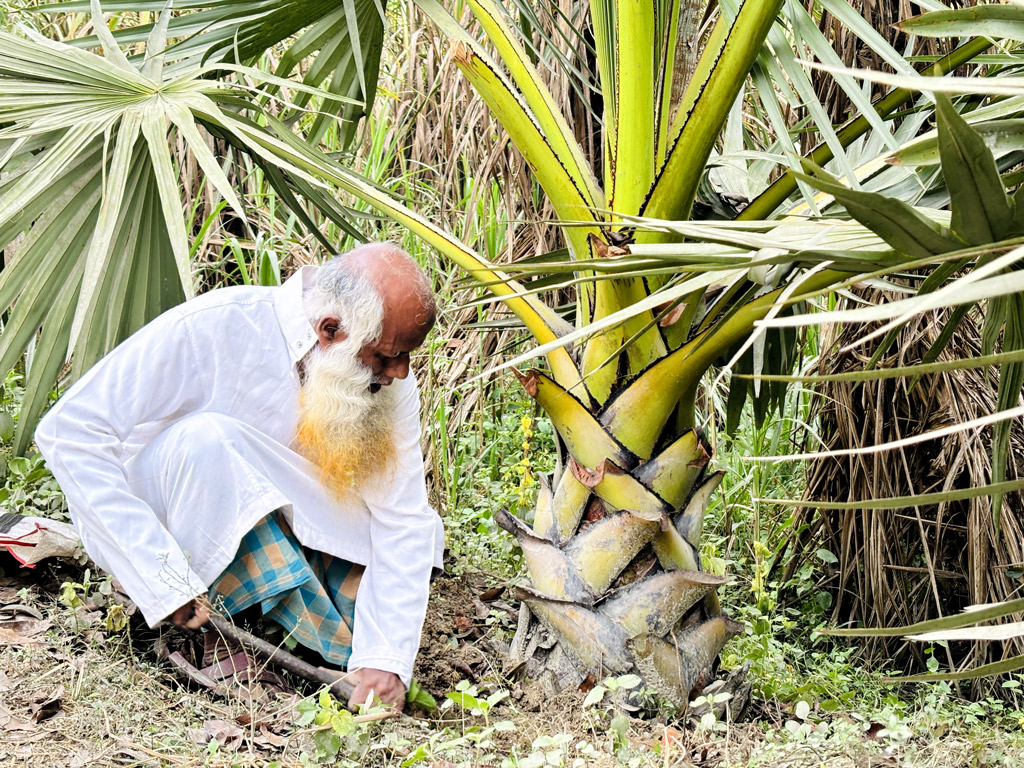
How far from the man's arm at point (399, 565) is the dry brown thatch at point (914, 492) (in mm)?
1361

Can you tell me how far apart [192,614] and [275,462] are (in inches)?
16.8

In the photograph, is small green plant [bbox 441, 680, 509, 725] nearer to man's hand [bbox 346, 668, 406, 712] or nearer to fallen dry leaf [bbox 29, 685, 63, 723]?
man's hand [bbox 346, 668, 406, 712]

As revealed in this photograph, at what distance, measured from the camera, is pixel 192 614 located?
2363 mm

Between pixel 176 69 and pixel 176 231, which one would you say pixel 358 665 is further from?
pixel 176 69

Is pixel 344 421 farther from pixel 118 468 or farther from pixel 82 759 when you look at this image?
pixel 82 759

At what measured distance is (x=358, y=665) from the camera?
2.43 m

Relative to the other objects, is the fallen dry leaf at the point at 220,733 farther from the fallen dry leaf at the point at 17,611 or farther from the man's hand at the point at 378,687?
the fallen dry leaf at the point at 17,611

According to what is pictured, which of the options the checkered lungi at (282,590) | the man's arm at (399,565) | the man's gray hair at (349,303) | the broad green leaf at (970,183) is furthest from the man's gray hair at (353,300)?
the broad green leaf at (970,183)

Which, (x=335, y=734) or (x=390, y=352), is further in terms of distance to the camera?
(x=390, y=352)

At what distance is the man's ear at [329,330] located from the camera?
2523mm

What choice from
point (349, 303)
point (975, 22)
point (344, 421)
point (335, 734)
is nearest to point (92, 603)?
point (344, 421)

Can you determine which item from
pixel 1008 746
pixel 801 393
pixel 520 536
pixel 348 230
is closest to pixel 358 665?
pixel 520 536

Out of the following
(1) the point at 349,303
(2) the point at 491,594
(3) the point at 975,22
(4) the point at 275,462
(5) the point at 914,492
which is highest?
(3) the point at 975,22

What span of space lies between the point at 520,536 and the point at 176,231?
106 cm
